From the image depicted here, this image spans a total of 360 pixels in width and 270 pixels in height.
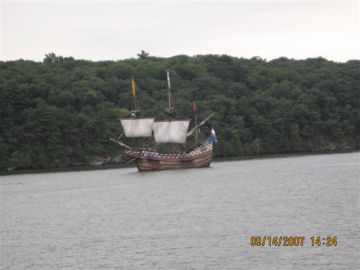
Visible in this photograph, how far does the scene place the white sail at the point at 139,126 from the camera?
101438mm

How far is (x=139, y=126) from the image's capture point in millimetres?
101500

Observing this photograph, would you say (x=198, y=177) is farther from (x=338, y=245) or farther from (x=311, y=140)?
(x=311, y=140)

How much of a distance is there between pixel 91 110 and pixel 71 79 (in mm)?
20881

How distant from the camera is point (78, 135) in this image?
125 m

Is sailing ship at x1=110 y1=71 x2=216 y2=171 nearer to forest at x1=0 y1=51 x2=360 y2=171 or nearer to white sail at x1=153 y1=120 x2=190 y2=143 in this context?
white sail at x1=153 y1=120 x2=190 y2=143

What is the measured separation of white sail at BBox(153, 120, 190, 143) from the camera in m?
101

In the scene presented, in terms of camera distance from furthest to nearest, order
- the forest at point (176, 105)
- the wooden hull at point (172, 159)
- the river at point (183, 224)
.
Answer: the forest at point (176, 105), the wooden hull at point (172, 159), the river at point (183, 224)

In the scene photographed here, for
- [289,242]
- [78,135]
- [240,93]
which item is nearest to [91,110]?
[78,135]
